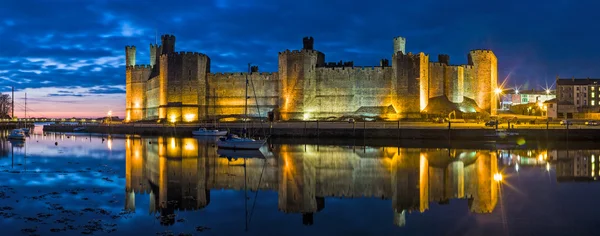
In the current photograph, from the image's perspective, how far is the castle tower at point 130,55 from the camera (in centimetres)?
4834

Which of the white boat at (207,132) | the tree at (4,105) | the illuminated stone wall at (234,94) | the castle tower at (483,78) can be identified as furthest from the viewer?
the tree at (4,105)

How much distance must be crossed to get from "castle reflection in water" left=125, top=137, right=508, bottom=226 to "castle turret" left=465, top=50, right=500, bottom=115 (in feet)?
62.2

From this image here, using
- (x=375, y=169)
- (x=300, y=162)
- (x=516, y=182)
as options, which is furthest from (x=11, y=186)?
(x=516, y=182)

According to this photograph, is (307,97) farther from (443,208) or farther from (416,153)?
(443,208)

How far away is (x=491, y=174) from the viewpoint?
15.1 metres

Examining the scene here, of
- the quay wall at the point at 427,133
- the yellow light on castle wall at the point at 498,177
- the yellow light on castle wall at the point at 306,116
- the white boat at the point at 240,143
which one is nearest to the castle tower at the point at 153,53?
the quay wall at the point at 427,133

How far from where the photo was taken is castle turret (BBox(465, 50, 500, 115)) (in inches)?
1554

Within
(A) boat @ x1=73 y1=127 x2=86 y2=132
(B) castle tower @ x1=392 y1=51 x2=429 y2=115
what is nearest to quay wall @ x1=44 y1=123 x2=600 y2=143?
(B) castle tower @ x1=392 y1=51 x2=429 y2=115

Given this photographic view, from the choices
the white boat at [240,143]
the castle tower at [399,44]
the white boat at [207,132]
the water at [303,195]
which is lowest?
the water at [303,195]

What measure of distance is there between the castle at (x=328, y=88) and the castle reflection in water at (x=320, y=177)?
15.8 m

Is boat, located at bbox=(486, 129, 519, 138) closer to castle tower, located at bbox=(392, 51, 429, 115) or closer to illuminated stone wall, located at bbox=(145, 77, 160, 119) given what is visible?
castle tower, located at bbox=(392, 51, 429, 115)

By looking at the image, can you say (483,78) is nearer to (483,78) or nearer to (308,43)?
(483,78)

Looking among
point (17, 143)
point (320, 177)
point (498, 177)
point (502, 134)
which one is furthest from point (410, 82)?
point (17, 143)

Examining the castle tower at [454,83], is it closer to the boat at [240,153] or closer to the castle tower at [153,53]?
the boat at [240,153]
